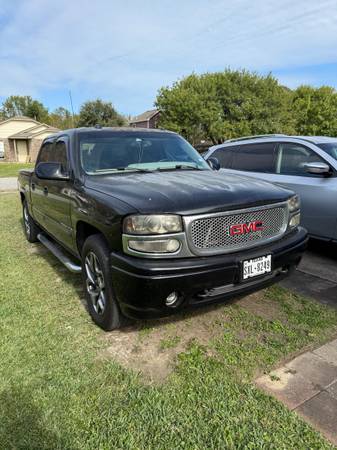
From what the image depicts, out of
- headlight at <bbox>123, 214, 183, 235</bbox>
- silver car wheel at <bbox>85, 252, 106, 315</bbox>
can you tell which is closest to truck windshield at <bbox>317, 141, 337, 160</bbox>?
headlight at <bbox>123, 214, 183, 235</bbox>

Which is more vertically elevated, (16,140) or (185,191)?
(16,140)

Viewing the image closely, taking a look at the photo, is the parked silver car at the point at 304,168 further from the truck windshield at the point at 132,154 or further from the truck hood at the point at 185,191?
the truck hood at the point at 185,191

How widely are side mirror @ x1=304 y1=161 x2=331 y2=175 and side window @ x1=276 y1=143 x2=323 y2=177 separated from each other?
187 millimetres

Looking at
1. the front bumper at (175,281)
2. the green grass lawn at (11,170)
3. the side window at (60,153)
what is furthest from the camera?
the green grass lawn at (11,170)

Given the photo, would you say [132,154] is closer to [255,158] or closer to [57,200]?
[57,200]

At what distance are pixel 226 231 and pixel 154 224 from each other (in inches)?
22.7

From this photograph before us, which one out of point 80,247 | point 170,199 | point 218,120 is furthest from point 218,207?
point 218,120

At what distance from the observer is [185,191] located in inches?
112

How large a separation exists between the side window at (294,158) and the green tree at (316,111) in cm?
3722

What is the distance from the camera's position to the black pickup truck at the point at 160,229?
2.55m

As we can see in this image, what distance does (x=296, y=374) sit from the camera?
8.51 ft

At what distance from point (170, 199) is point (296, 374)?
1.54 meters

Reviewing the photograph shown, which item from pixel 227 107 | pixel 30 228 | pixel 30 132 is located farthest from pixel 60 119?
pixel 30 228

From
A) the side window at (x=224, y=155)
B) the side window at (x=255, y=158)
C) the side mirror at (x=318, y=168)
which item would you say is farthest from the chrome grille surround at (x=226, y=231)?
the side window at (x=224, y=155)
